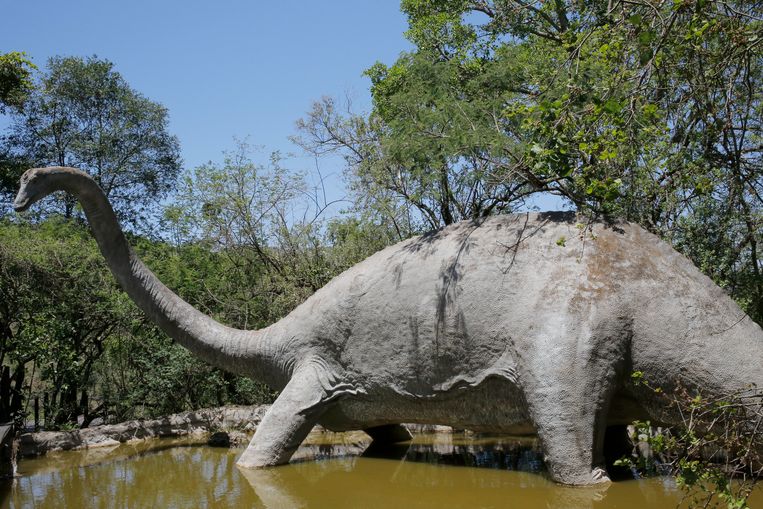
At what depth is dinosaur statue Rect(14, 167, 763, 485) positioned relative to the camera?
22.6 feet

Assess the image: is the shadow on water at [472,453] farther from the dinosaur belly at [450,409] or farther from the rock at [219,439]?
the rock at [219,439]

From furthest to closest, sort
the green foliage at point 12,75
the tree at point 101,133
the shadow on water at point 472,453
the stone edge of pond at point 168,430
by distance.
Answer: the tree at point 101,133, the green foliage at point 12,75, the stone edge of pond at point 168,430, the shadow on water at point 472,453

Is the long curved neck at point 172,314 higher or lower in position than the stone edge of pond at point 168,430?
higher

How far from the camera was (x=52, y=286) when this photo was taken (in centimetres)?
1197

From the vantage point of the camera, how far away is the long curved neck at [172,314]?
9203mm

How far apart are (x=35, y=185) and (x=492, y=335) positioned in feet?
17.6

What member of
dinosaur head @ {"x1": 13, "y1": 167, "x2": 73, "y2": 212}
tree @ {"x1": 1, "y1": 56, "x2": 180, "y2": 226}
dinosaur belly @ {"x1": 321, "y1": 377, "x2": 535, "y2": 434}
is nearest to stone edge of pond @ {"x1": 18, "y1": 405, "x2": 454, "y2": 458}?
dinosaur belly @ {"x1": 321, "y1": 377, "x2": 535, "y2": 434}

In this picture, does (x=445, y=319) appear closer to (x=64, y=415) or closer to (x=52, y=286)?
(x=52, y=286)

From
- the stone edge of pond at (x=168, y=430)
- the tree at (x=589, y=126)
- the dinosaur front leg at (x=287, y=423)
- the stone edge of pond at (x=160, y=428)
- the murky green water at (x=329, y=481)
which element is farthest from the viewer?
the stone edge of pond at (x=160, y=428)

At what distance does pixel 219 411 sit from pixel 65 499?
180 inches

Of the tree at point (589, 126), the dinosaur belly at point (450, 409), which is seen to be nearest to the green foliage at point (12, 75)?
the tree at point (589, 126)

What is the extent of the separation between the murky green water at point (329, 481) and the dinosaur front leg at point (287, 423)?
7.1 inches

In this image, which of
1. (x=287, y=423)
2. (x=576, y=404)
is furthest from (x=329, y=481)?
(x=576, y=404)

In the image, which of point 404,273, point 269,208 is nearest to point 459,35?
point 269,208
